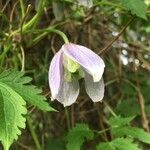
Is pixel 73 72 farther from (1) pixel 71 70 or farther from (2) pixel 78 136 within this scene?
(2) pixel 78 136

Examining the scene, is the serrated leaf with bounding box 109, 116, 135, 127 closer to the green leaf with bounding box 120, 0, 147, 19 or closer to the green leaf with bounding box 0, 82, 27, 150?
the green leaf with bounding box 120, 0, 147, 19

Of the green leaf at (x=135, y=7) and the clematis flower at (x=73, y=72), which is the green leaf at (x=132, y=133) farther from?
the green leaf at (x=135, y=7)

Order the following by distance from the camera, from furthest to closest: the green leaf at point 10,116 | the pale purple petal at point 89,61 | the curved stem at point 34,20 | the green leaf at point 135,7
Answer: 1. the curved stem at point 34,20
2. the green leaf at point 135,7
3. the pale purple petal at point 89,61
4. the green leaf at point 10,116

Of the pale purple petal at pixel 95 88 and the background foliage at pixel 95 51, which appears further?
the background foliage at pixel 95 51

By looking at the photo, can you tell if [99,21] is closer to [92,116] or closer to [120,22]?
[120,22]

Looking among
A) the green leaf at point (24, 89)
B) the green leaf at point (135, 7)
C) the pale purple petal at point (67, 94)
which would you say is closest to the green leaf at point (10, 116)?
the green leaf at point (24, 89)

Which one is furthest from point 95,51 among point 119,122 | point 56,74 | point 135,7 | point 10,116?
point 10,116

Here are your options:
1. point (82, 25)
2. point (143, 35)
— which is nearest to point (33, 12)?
point (82, 25)

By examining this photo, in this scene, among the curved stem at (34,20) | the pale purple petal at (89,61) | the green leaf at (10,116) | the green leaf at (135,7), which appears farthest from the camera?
the curved stem at (34,20)
